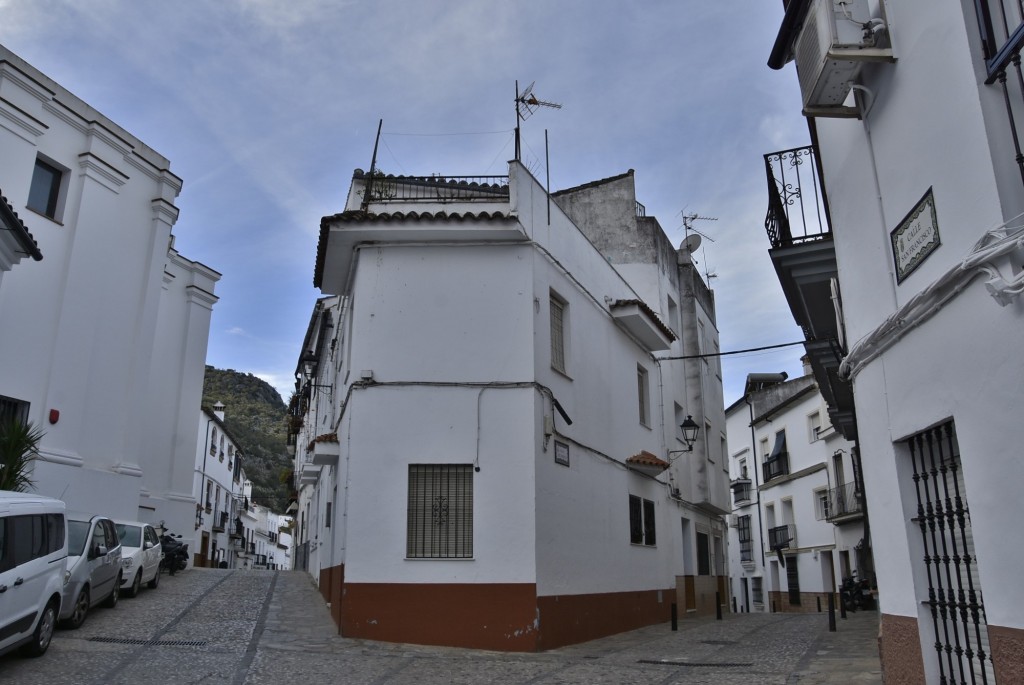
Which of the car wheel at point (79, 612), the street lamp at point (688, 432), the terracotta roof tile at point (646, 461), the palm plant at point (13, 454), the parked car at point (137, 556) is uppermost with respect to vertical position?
the street lamp at point (688, 432)

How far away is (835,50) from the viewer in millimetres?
6332

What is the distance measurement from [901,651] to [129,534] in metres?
12.9

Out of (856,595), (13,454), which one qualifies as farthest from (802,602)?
(13,454)

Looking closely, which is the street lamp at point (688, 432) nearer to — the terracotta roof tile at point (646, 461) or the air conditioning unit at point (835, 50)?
the terracotta roof tile at point (646, 461)

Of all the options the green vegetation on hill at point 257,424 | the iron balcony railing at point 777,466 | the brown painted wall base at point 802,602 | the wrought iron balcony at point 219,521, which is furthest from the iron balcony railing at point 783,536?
the green vegetation on hill at point 257,424

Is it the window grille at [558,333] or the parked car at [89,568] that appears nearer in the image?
the parked car at [89,568]

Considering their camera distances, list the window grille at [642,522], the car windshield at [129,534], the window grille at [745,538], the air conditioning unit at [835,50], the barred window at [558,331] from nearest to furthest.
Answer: the air conditioning unit at [835,50] → the barred window at [558,331] → the car windshield at [129,534] → the window grille at [642,522] → the window grille at [745,538]

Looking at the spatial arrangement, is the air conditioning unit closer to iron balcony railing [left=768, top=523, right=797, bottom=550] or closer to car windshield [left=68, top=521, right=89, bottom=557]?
car windshield [left=68, top=521, right=89, bottom=557]

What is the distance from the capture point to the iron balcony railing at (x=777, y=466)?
32.3 m

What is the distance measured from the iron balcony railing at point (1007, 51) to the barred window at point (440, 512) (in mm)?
7903

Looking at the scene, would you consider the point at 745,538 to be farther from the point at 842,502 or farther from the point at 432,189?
the point at 432,189

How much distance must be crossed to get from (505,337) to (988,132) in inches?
293

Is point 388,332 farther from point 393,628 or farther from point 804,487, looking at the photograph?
point 804,487

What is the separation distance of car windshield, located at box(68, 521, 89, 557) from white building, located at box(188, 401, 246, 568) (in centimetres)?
1639
